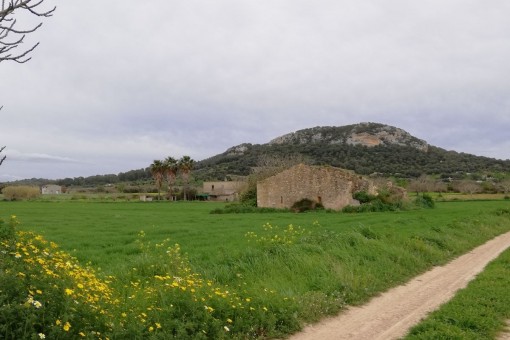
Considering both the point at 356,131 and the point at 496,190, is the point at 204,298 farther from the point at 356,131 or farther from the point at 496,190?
the point at 356,131

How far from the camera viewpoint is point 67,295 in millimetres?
5477

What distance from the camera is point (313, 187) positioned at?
47.9m

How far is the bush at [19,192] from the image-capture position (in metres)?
85.6

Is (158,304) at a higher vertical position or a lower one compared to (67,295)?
lower

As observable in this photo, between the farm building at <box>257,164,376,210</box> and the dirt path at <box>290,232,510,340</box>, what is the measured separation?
32.5m

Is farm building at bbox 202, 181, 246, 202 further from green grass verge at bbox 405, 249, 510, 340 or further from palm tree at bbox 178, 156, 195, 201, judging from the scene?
green grass verge at bbox 405, 249, 510, 340

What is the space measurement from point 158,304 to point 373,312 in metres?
4.21

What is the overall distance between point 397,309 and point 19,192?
9106 centimetres

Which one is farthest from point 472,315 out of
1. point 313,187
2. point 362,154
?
point 362,154

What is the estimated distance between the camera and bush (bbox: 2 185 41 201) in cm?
8556

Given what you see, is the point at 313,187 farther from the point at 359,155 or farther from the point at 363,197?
the point at 359,155

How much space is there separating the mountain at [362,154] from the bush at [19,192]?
1794 inches

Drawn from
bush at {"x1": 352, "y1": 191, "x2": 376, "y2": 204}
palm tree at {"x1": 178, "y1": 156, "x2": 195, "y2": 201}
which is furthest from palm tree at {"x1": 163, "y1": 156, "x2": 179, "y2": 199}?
bush at {"x1": 352, "y1": 191, "x2": 376, "y2": 204}

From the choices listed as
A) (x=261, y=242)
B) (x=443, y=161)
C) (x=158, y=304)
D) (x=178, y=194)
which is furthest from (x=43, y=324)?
(x=443, y=161)
